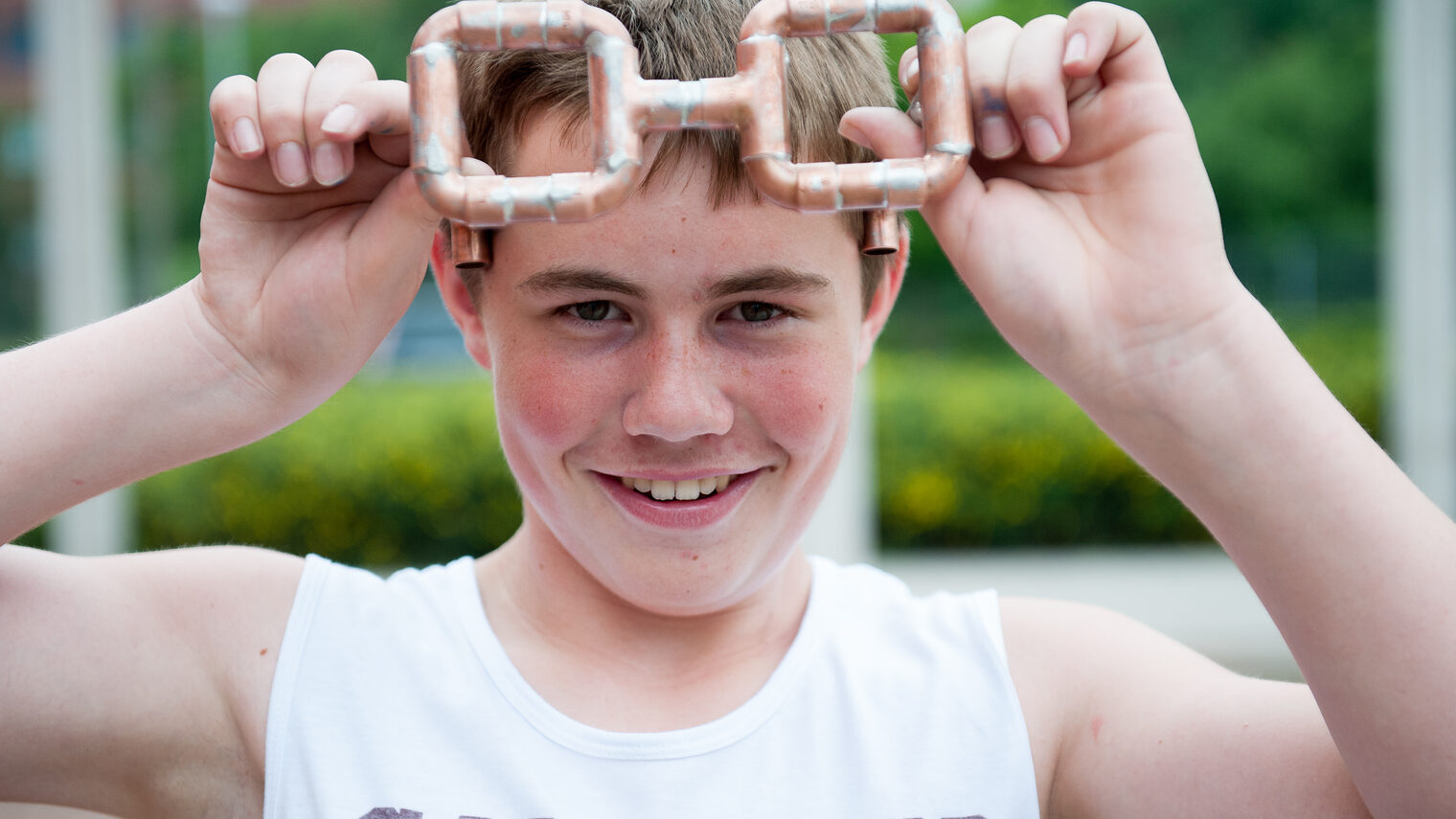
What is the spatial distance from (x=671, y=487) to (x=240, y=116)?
64cm

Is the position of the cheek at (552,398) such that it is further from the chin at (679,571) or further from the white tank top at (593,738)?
the white tank top at (593,738)

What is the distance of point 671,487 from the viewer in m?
1.55

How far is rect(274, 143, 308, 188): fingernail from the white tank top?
66cm

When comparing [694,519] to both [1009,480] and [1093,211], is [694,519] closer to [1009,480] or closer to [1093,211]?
[1093,211]

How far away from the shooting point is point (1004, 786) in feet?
5.26

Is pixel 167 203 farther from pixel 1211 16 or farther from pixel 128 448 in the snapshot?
pixel 1211 16

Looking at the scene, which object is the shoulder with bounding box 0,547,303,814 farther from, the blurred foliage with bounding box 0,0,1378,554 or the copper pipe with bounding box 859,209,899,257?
the blurred foliage with bounding box 0,0,1378,554

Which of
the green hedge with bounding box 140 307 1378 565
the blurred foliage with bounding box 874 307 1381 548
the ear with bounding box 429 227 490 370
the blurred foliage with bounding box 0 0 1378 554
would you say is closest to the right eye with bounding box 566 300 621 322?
the ear with bounding box 429 227 490 370

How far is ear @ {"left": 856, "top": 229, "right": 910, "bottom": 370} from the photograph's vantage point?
175 cm

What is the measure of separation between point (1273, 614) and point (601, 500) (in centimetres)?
75

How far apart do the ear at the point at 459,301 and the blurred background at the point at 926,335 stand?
3993mm

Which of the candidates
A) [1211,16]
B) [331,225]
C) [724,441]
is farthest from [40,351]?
[1211,16]

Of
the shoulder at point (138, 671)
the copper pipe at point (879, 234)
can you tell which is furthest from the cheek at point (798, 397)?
the shoulder at point (138, 671)

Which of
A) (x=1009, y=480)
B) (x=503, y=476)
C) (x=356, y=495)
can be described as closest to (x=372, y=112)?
(x=503, y=476)
